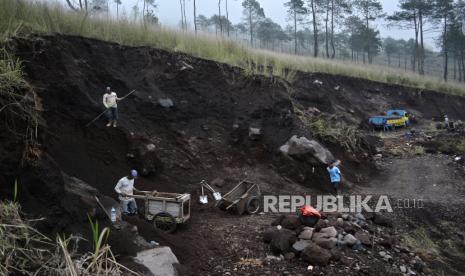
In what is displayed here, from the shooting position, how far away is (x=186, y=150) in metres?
10.1

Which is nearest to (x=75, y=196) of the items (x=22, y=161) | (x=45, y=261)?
(x=22, y=161)

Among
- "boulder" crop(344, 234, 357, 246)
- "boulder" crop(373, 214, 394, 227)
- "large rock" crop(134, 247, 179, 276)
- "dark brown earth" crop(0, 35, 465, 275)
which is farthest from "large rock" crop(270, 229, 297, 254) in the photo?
"boulder" crop(373, 214, 394, 227)

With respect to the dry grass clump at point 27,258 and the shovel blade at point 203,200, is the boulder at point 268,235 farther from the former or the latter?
the dry grass clump at point 27,258

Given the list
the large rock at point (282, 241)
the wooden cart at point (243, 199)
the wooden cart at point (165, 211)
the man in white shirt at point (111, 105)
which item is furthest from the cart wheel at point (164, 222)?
the man in white shirt at point (111, 105)

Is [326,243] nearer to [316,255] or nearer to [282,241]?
[316,255]

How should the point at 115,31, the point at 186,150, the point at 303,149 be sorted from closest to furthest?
the point at 186,150, the point at 303,149, the point at 115,31

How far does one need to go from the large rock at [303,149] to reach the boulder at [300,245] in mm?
4711

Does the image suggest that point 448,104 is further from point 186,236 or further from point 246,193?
point 186,236

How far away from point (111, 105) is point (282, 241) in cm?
481

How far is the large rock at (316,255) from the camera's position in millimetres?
6000

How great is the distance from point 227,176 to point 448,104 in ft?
72.3

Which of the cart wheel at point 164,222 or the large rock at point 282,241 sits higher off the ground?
Answer: the cart wheel at point 164,222

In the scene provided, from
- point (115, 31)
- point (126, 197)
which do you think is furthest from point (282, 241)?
point (115, 31)

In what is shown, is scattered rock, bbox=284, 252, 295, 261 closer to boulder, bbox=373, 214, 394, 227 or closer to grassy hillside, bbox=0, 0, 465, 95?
boulder, bbox=373, 214, 394, 227
